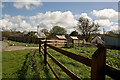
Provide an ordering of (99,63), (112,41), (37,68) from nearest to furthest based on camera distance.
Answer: (99,63), (37,68), (112,41)

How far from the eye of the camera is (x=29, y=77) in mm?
2932

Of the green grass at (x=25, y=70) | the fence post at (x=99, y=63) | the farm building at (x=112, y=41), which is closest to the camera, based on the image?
the fence post at (x=99, y=63)

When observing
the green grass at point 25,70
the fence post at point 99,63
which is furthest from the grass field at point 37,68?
the fence post at point 99,63

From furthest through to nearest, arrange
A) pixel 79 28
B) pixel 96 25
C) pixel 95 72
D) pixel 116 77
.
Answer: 1. pixel 79 28
2. pixel 96 25
3. pixel 95 72
4. pixel 116 77

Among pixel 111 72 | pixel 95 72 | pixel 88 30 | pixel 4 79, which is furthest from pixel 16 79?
pixel 88 30

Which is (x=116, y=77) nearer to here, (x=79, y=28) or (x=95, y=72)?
(x=95, y=72)

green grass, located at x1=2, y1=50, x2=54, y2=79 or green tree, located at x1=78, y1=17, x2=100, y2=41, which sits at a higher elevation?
green tree, located at x1=78, y1=17, x2=100, y2=41

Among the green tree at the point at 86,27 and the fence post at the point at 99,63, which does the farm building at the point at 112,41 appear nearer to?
the green tree at the point at 86,27

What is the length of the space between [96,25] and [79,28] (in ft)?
22.6

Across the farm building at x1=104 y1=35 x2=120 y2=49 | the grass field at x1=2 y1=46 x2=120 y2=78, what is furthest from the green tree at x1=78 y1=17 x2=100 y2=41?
the grass field at x1=2 y1=46 x2=120 y2=78

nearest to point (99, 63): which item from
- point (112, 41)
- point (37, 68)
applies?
point (37, 68)

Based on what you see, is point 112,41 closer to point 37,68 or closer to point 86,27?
point 86,27

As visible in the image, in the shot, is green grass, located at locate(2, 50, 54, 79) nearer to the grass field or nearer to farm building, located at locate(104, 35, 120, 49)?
the grass field

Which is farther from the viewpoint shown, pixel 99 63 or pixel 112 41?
pixel 112 41
